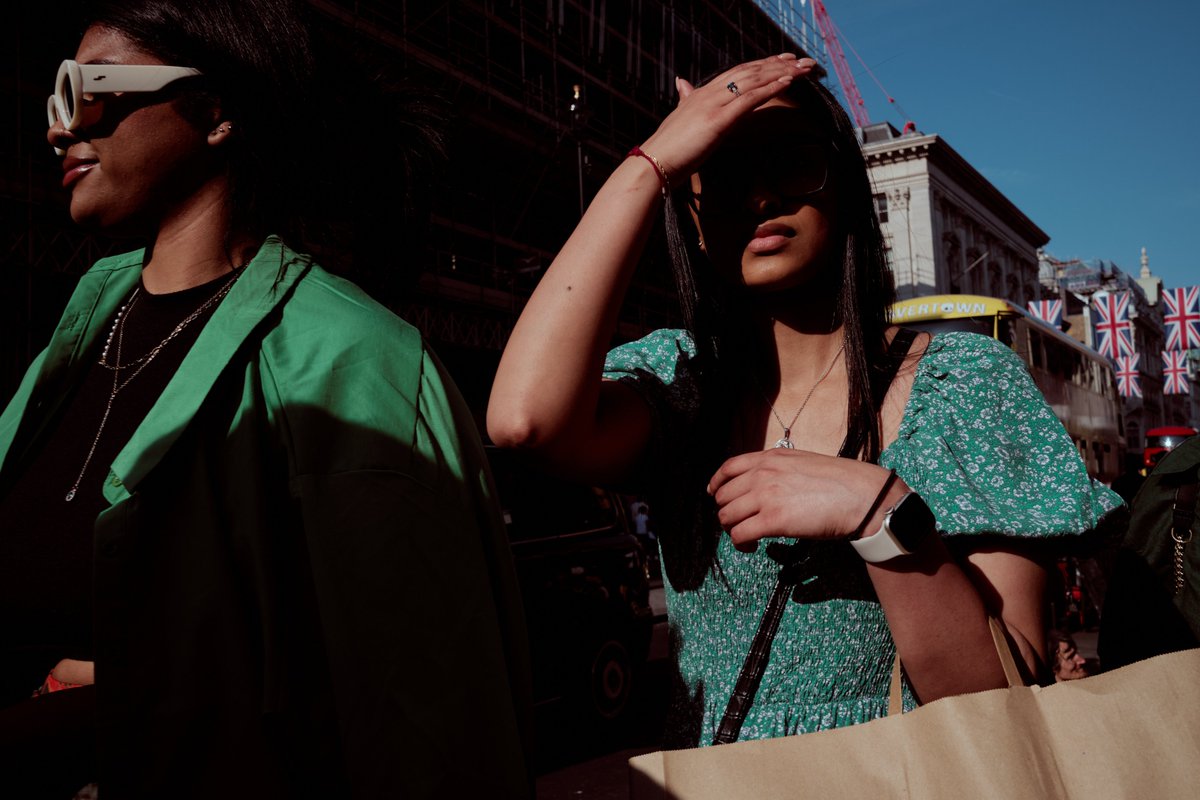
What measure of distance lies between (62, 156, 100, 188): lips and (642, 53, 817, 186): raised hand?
942mm

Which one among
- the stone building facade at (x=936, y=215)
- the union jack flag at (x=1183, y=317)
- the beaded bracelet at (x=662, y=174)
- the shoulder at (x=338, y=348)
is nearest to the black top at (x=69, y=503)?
the shoulder at (x=338, y=348)

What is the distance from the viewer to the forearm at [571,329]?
1201 mm

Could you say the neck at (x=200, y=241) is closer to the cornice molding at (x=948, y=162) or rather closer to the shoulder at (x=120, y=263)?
the shoulder at (x=120, y=263)

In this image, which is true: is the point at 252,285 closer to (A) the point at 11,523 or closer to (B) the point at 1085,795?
(A) the point at 11,523

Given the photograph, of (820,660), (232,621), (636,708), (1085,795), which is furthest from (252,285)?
(636,708)

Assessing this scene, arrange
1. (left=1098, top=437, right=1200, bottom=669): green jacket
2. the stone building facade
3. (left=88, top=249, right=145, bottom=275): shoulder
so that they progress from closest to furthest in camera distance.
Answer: (left=88, top=249, right=145, bottom=275): shoulder, (left=1098, top=437, right=1200, bottom=669): green jacket, the stone building facade

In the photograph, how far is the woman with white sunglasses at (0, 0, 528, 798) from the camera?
1125 millimetres

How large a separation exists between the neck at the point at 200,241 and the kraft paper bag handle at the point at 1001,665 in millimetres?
1258

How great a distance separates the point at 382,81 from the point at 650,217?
2.63ft

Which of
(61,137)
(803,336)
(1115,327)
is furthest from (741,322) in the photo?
(1115,327)

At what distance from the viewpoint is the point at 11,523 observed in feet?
4.61

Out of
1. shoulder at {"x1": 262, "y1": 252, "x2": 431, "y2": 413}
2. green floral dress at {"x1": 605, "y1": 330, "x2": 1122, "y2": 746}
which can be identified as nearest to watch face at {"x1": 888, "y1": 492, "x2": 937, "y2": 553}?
green floral dress at {"x1": 605, "y1": 330, "x2": 1122, "y2": 746}

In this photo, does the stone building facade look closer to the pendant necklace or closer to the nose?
the pendant necklace

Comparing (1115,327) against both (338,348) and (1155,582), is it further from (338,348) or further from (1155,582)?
(338,348)
